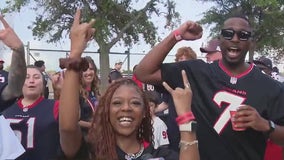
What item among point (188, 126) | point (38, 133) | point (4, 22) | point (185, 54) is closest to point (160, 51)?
point (188, 126)

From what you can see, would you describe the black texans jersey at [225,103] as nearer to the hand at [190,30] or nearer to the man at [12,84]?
the hand at [190,30]

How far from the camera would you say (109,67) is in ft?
66.6

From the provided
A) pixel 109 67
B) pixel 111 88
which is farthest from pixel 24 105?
pixel 109 67

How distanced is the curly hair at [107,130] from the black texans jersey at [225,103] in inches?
20.7

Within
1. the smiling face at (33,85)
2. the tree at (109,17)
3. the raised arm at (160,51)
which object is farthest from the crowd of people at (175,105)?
the tree at (109,17)

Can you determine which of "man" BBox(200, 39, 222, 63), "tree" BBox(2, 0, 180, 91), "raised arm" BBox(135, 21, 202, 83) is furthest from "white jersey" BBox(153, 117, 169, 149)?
"tree" BBox(2, 0, 180, 91)

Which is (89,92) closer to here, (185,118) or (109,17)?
(185,118)

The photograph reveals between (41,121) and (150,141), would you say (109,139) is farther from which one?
(41,121)

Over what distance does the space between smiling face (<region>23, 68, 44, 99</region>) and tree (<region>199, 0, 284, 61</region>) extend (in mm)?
24963

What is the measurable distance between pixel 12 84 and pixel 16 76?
0.23 feet

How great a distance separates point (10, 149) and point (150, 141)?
97 centimetres

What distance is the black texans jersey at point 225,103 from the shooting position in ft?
11.2

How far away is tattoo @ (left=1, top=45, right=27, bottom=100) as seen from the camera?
3436mm

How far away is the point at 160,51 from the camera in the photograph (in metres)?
3.46
